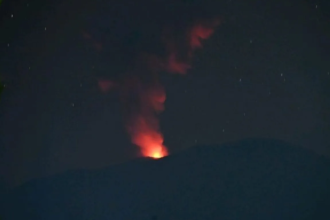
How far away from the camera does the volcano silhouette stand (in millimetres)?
3439

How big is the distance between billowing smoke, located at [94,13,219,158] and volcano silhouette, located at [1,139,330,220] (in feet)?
0.65

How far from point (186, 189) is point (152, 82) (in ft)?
2.98

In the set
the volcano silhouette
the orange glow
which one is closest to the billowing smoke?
the orange glow

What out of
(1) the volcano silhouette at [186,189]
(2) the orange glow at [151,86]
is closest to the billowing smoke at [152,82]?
(2) the orange glow at [151,86]

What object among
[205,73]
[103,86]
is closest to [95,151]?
[103,86]

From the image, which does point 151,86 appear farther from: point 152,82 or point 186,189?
point 186,189

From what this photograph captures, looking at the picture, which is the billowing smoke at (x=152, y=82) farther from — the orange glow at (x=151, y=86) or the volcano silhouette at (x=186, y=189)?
the volcano silhouette at (x=186, y=189)

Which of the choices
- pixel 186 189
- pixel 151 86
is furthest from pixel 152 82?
pixel 186 189

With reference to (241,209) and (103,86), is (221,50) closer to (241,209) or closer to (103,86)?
(103,86)

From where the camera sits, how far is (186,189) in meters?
3.47

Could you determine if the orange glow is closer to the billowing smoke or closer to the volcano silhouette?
the billowing smoke

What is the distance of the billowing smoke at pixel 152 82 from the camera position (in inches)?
137

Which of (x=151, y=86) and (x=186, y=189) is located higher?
(x=151, y=86)

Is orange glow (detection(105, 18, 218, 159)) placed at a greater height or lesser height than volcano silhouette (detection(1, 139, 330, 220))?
greater
